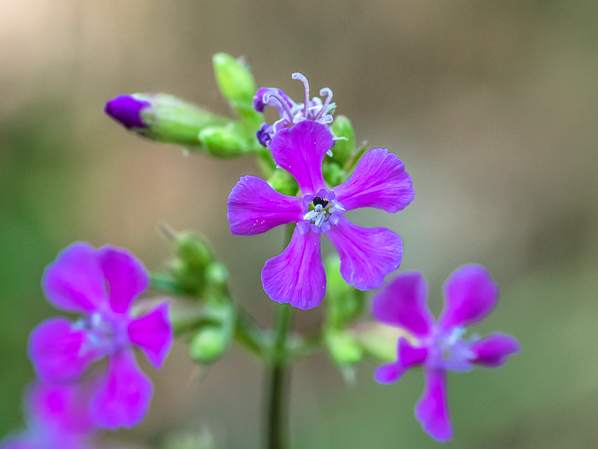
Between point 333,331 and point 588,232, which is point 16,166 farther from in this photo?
point 588,232

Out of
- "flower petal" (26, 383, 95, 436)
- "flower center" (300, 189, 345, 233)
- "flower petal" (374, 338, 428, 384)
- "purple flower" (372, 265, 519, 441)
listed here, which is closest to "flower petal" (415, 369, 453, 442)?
"purple flower" (372, 265, 519, 441)

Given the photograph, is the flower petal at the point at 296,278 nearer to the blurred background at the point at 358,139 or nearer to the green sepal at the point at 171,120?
the green sepal at the point at 171,120

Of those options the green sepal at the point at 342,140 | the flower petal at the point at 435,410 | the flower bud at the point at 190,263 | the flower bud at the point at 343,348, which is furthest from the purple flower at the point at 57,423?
the green sepal at the point at 342,140

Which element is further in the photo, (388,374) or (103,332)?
(103,332)

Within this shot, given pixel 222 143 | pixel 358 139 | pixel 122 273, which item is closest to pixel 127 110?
pixel 222 143

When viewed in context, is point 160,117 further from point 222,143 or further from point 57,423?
point 57,423

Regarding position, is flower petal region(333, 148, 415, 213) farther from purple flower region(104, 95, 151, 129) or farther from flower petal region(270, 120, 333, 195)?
purple flower region(104, 95, 151, 129)

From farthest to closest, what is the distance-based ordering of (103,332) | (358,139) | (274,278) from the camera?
(358,139) → (103,332) → (274,278)
